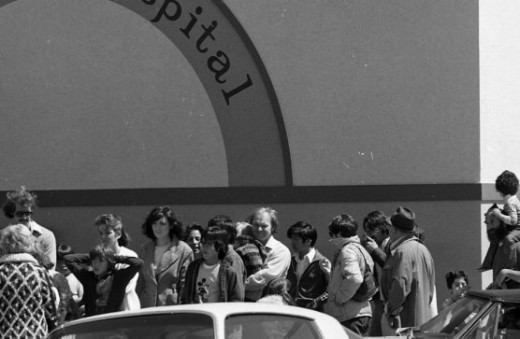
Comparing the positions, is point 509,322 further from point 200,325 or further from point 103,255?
point 103,255

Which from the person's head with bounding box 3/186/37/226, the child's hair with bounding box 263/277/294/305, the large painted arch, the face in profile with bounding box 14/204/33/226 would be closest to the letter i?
the large painted arch

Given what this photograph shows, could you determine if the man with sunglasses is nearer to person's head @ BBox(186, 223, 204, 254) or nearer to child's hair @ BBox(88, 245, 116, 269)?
child's hair @ BBox(88, 245, 116, 269)

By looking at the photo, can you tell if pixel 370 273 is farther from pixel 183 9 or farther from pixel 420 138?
pixel 183 9

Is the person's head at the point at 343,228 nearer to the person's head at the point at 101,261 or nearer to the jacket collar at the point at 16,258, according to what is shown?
the person's head at the point at 101,261

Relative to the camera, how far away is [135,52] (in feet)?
38.3

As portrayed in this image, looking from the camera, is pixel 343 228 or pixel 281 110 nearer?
pixel 343 228

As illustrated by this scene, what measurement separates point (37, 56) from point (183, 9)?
1721mm

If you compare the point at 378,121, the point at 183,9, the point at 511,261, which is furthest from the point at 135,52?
the point at 511,261

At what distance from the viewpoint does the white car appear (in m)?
5.49

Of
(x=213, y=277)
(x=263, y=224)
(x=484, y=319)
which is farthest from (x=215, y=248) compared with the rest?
(x=484, y=319)

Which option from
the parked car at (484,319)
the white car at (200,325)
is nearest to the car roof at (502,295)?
the parked car at (484,319)

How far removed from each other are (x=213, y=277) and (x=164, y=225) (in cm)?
94

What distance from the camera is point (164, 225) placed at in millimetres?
9461

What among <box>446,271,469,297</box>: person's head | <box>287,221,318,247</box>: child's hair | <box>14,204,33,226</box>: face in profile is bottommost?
<box>446,271,469,297</box>: person's head
